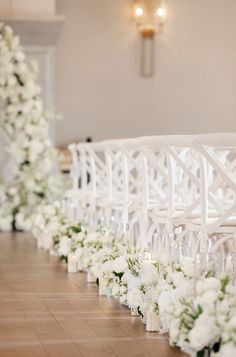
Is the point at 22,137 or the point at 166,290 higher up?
the point at 22,137

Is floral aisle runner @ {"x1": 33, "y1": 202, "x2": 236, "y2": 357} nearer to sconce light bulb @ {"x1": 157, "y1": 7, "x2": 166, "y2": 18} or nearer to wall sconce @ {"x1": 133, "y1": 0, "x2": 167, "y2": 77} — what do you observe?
wall sconce @ {"x1": 133, "y1": 0, "x2": 167, "y2": 77}

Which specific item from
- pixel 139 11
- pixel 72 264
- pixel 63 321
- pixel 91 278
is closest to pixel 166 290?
pixel 63 321

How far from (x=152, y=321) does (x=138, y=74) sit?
8.54 meters

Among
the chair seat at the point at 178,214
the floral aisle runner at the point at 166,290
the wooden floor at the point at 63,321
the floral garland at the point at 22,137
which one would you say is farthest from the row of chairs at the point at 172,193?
the floral garland at the point at 22,137

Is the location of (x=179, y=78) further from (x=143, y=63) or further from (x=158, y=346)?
(x=158, y=346)

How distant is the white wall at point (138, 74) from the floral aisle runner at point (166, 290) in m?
5.49

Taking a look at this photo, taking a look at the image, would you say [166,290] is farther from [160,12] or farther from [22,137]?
[160,12]

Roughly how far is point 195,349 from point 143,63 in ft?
31.4

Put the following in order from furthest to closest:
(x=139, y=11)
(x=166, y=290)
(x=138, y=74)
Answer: (x=138, y=74), (x=139, y=11), (x=166, y=290)

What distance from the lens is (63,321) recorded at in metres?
4.81

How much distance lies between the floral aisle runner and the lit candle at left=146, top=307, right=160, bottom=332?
0.01 m

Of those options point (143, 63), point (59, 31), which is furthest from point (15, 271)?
point (143, 63)

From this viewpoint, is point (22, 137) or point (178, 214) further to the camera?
point (22, 137)

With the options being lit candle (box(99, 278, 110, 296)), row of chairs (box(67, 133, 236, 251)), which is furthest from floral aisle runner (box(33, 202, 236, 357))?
row of chairs (box(67, 133, 236, 251))
